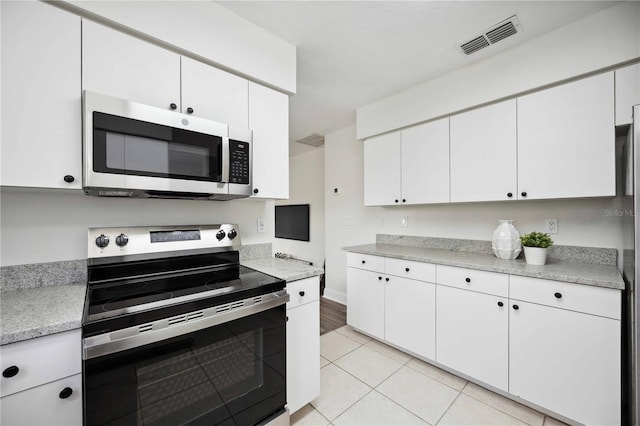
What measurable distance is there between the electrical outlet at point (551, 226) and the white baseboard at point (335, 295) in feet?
8.19

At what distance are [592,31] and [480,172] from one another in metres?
1.07

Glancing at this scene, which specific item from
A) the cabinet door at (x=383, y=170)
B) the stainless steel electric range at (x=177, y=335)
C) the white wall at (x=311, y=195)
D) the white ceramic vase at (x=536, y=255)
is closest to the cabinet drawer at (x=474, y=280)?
the white ceramic vase at (x=536, y=255)

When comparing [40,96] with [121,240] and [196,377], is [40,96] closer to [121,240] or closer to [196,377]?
[121,240]

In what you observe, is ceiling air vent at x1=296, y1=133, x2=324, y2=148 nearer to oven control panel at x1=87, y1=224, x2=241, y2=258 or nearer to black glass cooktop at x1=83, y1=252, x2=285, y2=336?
oven control panel at x1=87, y1=224, x2=241, y2=258

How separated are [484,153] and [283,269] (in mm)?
1915

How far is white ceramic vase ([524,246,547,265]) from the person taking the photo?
1844 mm

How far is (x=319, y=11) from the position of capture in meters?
1.63

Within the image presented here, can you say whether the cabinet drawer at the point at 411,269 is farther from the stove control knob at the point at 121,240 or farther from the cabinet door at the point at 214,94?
the stove control knob at the point at 121,240

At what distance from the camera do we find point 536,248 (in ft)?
6.10

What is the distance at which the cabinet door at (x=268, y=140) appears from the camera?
1.78 m

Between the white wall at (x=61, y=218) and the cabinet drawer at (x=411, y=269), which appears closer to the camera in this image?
the white wall at (x=61, y=218)

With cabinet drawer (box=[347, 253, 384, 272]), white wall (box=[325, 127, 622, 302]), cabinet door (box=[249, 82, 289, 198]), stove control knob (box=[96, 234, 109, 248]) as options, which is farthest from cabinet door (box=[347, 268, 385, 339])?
stove control knob (box=[96, 234, 109, 248])

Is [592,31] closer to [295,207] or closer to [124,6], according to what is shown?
[124,6]

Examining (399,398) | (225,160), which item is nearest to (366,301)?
(399,398)
